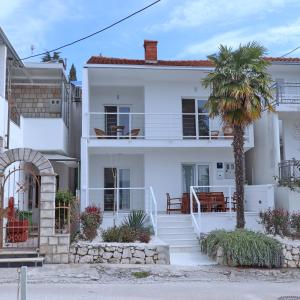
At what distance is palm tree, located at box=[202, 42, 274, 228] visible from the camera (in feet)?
50.8

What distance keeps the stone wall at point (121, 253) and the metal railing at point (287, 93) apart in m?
9.71

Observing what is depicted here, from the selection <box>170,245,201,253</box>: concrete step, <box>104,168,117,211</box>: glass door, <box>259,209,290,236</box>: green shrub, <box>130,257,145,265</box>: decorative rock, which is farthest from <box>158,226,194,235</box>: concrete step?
<box>104,168,117,211</box>: glass door

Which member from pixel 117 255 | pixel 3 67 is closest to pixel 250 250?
pixel 117 255

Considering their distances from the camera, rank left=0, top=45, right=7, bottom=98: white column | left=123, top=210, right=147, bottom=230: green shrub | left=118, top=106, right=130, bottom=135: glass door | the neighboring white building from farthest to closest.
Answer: left=118, top=106, right=130, bottom=135: glass door < the neighboring white building < left=0, top=45, right=7, bottom=98: white column < left=123, top=210, right=147, bottom=230: green shrub

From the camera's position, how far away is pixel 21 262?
13.1m

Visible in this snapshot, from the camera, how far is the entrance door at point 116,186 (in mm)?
21895

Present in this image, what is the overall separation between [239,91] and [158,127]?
6.86 metres

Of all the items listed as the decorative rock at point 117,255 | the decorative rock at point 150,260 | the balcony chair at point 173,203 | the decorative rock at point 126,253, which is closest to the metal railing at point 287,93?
the balcony chair at point 173,203

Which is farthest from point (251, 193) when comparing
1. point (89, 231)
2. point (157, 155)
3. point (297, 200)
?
point (89, 231)

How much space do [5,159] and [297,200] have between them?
11015 mm

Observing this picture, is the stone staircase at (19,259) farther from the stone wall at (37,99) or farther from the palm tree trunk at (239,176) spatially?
the stone wall at (37,99)

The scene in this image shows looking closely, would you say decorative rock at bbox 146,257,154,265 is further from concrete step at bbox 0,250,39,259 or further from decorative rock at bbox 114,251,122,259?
concrete step at bbox 0,250,39,259

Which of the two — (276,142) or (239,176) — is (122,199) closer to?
(276,142)

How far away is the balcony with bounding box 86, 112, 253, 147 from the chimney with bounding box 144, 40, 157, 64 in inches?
110
